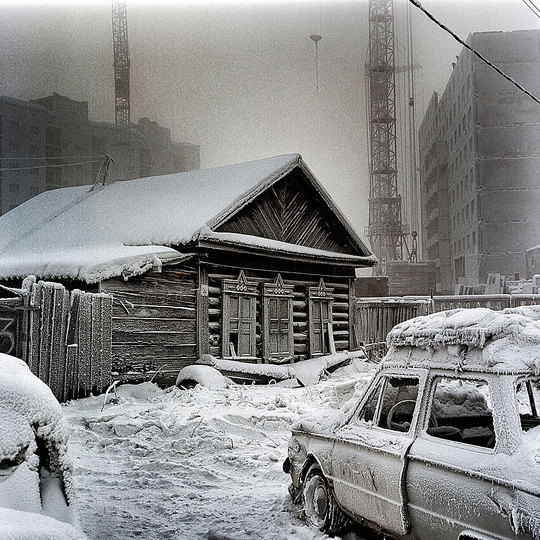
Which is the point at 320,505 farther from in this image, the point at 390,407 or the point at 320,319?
the point at 320,319

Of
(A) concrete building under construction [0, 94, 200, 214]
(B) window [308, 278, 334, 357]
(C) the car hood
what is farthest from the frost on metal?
(B) window [308, 278, 334, 357]

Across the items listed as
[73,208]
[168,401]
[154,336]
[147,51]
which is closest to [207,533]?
[168,401]

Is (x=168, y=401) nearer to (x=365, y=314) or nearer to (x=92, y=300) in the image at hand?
(x=92, y=300)

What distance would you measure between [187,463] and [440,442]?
13.5 feet

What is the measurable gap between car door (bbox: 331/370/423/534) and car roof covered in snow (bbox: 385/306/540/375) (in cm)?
23

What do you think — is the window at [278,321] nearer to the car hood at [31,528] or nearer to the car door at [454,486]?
the car door at [454,486]

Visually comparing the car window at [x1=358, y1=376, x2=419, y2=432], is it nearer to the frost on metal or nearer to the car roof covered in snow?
the car roof covered in snow

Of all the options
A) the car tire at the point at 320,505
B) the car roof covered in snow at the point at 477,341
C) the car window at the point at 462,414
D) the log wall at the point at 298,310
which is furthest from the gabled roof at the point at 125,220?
the car roof covered in snow at the point at 477,341

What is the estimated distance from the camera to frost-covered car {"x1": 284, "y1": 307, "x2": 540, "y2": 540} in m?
3.41

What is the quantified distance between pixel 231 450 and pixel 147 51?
18.4 metres

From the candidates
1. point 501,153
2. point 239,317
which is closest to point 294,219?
point 239,317

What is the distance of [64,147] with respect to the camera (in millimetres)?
24781

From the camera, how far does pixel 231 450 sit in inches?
310

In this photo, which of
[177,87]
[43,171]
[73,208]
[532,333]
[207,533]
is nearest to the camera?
[532,333]
